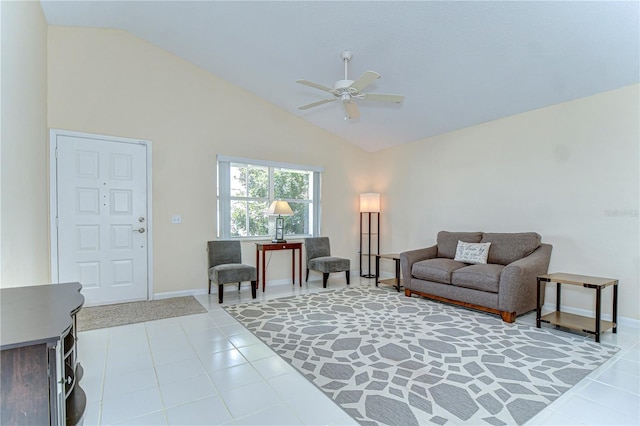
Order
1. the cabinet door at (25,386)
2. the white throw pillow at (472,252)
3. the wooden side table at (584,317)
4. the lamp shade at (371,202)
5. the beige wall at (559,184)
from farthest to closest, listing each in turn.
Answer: the lamp shade at (371,202) → the white throw pillow at (472,252) → the beige wall at (559,184) → the wooden side table at (584,317) → the cabinet door at (25,386)

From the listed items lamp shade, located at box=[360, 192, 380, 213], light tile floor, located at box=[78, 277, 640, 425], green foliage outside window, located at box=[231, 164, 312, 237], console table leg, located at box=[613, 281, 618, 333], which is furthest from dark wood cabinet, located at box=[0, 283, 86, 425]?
lamp shade, located at box=[360, 192, 380, 213]

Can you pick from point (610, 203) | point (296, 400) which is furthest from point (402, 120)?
point (296, 400)

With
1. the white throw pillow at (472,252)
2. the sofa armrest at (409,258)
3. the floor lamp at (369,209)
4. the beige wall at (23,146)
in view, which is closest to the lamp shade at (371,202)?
the floor lamp at (369,209)

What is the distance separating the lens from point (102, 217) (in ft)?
13.4

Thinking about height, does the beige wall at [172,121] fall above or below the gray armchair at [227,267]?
above

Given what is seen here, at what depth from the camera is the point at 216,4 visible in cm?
327

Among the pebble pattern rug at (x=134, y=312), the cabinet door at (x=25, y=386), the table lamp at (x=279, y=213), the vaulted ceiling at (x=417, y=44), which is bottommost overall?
the pebble pattern rug at (x=134, y=312)

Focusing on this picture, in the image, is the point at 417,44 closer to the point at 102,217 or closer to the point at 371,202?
the point at 371,202

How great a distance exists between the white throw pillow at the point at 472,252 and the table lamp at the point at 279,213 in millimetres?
2528

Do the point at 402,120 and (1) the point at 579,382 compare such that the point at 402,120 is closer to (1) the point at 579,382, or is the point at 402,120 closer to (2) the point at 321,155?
(2) the point at 321,155

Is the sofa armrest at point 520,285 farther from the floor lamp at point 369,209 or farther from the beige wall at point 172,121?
the beige wall at point 172,121

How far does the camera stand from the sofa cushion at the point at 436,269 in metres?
4.04

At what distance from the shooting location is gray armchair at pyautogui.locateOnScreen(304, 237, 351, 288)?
201 inches

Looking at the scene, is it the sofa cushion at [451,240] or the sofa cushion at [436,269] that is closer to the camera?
the sofa cushion at [436,269]
